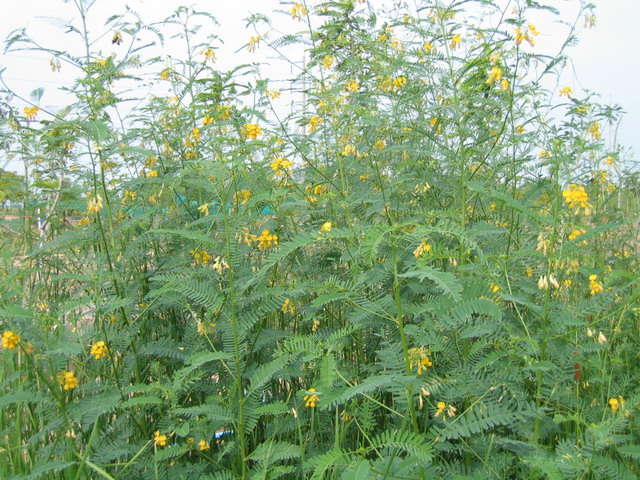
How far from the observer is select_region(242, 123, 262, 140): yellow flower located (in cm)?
272

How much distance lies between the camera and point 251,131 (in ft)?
8.94

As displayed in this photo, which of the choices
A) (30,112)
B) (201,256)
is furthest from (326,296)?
(30,112)

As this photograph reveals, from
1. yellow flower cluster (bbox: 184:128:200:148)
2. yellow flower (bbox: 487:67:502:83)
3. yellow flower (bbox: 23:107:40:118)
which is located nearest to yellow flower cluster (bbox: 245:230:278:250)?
yellow flower cluster (bbox: 184:128:200:148)

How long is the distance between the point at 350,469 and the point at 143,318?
3.56ft

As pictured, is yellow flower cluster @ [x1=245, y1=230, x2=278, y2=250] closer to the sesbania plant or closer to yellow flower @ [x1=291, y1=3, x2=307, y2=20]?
the sesbania plant

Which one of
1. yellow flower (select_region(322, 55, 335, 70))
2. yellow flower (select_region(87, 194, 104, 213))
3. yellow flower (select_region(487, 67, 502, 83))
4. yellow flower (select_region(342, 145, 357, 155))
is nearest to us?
yellow flower (select_region(87, 194, 104, 213))

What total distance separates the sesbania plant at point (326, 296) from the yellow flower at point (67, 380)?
0.09 feet

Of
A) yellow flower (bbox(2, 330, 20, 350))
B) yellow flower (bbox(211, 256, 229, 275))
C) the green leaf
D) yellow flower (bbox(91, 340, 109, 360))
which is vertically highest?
yellow flower (bbox(211, 256, 229, 275))

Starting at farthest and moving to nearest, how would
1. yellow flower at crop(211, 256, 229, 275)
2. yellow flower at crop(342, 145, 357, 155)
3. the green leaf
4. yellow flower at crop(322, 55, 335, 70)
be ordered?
yellow flower at crop(322, 55, 335, 70) < yellow flower at crop(342, 145, 357, 155) < yellow flower at crop(211, 256, 229, 275) < the green leaf

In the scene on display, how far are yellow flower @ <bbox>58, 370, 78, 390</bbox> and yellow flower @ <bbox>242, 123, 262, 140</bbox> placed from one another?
1.27 meters

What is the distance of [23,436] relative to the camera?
2.60 m

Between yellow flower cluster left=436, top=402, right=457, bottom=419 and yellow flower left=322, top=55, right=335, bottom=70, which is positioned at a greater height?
yellow flower left=322, top=55, right=335, bottom=70

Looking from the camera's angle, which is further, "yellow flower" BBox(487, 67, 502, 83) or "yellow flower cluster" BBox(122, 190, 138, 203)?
"yellow flower cluster" BBox(122, 190, 138, 203)

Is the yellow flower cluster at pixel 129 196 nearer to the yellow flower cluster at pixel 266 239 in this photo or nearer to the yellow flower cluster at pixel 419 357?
the yellow flower cluster at pixel 266 239
